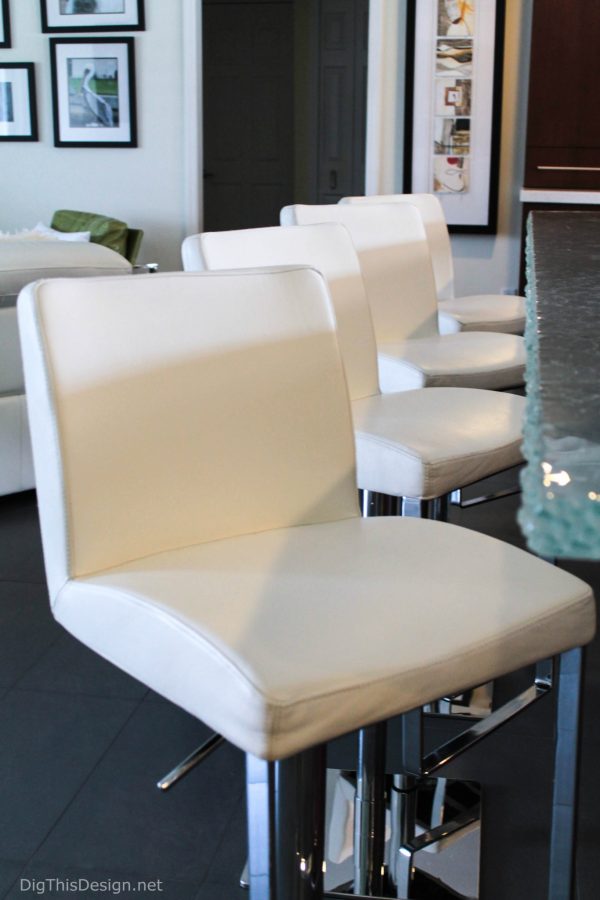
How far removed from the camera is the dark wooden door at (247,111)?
790 centimetres

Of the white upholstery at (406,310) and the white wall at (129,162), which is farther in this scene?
the white wall at (129,162)

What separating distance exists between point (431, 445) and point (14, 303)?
6.21 ft

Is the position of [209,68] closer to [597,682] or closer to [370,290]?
[370,290]

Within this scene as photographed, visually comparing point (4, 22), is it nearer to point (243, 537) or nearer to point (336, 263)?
point (336, 263)

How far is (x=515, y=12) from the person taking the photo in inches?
238

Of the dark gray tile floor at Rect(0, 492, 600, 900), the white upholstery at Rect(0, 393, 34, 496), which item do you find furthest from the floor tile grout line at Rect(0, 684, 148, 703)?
the white upholstery at Rect(0, 393, 34, 496)

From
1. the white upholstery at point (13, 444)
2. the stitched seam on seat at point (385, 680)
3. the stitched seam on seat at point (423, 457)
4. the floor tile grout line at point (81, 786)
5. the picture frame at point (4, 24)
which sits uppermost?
the picture frame at point (4, 24)

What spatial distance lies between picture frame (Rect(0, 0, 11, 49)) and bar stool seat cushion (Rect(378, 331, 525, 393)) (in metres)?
4.82

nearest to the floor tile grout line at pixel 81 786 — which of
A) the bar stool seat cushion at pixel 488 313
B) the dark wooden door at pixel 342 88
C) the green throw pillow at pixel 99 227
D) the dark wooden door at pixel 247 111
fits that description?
the bar stool seat cushion at pixel 488 313

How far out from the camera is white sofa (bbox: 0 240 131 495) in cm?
320

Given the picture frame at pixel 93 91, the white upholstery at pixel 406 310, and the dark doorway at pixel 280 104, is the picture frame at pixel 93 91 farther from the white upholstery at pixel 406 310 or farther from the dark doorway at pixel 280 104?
the white upholstery at pixel 406 310

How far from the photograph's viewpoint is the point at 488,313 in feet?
11.1

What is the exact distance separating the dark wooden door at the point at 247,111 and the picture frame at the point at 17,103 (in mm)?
1809

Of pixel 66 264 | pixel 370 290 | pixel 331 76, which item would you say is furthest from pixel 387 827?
pixel 331 76
